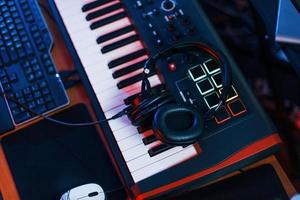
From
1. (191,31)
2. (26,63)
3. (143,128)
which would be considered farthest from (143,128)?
(26,63)

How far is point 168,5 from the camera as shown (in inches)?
38.8

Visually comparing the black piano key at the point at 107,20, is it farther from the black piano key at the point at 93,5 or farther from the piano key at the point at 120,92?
the piano key at the point at 120,92

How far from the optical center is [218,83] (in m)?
0.90

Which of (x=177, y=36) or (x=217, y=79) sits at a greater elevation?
(x=177, y=36)

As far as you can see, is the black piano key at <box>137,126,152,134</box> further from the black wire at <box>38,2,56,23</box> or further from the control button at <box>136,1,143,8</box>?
the black wire at <box>38,2,56,23</box>

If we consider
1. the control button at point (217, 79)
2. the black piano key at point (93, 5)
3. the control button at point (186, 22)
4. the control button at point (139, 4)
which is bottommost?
the control button at point (217, 79)

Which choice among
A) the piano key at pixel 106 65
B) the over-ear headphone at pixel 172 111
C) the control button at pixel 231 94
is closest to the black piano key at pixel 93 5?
the piano key at pixel 106 65

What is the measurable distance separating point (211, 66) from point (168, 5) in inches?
6.5

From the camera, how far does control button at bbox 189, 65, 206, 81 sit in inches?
35.9

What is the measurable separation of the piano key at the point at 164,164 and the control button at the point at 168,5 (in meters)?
0.29

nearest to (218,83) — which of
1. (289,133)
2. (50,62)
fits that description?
(50,62)

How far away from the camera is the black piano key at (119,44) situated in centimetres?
100

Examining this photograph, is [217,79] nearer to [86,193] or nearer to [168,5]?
[168,5]

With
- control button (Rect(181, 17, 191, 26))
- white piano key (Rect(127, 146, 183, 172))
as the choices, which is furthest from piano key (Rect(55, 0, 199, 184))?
control button (Rect(181, 17, 191, 26))
